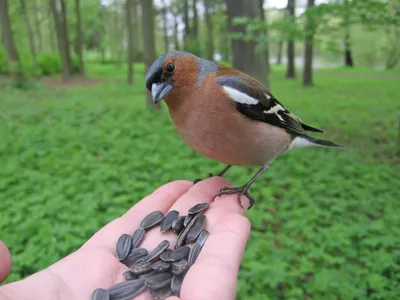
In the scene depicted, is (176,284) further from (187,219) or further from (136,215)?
(136,215)

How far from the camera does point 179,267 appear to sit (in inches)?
78.9

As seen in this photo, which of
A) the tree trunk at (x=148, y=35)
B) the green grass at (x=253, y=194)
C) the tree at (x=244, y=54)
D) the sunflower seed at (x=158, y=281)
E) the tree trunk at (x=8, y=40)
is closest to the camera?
the sunflower seed at (x=158, y=281)

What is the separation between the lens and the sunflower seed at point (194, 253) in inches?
80.6

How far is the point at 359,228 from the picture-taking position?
153 inches

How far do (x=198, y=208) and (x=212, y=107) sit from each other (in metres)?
0.65

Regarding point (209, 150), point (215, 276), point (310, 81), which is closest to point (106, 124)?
point (209, 150)

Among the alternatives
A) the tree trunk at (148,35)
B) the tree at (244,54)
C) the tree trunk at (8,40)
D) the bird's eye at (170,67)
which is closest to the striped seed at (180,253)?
the bird's eye at (170,67)

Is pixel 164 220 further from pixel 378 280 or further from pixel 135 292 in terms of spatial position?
pixel 378 280

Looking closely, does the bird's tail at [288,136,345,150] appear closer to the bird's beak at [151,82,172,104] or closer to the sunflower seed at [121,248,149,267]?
the bird's beak at [151,82,172,104]

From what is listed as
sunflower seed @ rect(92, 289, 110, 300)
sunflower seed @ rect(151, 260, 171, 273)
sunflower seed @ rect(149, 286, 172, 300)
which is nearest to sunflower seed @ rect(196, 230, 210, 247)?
sunflower seed @ rect(151, 260, 171, 273)

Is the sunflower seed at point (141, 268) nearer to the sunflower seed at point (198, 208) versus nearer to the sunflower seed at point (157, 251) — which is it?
the sunflower seed at point (157, 251)

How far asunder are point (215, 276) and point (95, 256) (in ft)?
2.47

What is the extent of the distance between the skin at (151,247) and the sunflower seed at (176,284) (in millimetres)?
147

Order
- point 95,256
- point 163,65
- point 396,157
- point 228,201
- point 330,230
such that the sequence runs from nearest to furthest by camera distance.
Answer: point 95,256, point 163,65, point 228,201, point 330,230, point 396,157
